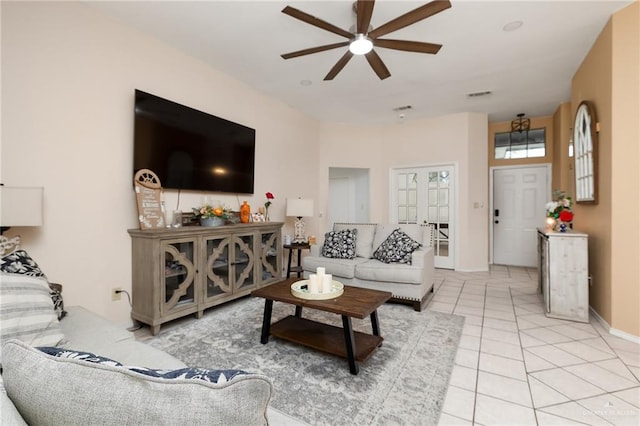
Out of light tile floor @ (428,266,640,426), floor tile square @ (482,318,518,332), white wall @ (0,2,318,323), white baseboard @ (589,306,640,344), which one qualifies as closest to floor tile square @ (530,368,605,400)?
light tile floor @ (428,266,640,426)

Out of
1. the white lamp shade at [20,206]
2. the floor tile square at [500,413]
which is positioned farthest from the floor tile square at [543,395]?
the white lamp shade at [20,206]

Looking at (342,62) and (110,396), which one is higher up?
(342,62)

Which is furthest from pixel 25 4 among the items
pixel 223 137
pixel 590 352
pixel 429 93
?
pixel 590 352

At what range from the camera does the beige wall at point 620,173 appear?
8.19ft

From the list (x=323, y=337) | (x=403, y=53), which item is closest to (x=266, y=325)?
(x=323, y=337)

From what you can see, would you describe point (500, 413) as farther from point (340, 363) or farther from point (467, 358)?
point (340, 363)

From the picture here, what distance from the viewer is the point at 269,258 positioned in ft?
13.0

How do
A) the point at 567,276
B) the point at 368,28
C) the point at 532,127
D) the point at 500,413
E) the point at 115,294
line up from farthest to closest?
the point at 532,127, the point at 567,276, the point at 115,294, the point at 368,28, the point at 500,413

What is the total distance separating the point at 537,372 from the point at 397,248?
1.78 metres

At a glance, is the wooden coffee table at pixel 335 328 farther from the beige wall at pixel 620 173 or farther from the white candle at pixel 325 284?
the beige wall at pixel 620 173

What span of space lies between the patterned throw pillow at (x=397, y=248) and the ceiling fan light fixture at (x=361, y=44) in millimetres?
2129

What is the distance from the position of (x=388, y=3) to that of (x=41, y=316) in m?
3.09

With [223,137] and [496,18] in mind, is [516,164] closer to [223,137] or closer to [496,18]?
[496,18]

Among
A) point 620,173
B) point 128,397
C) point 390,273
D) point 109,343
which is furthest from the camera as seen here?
point 390,273
